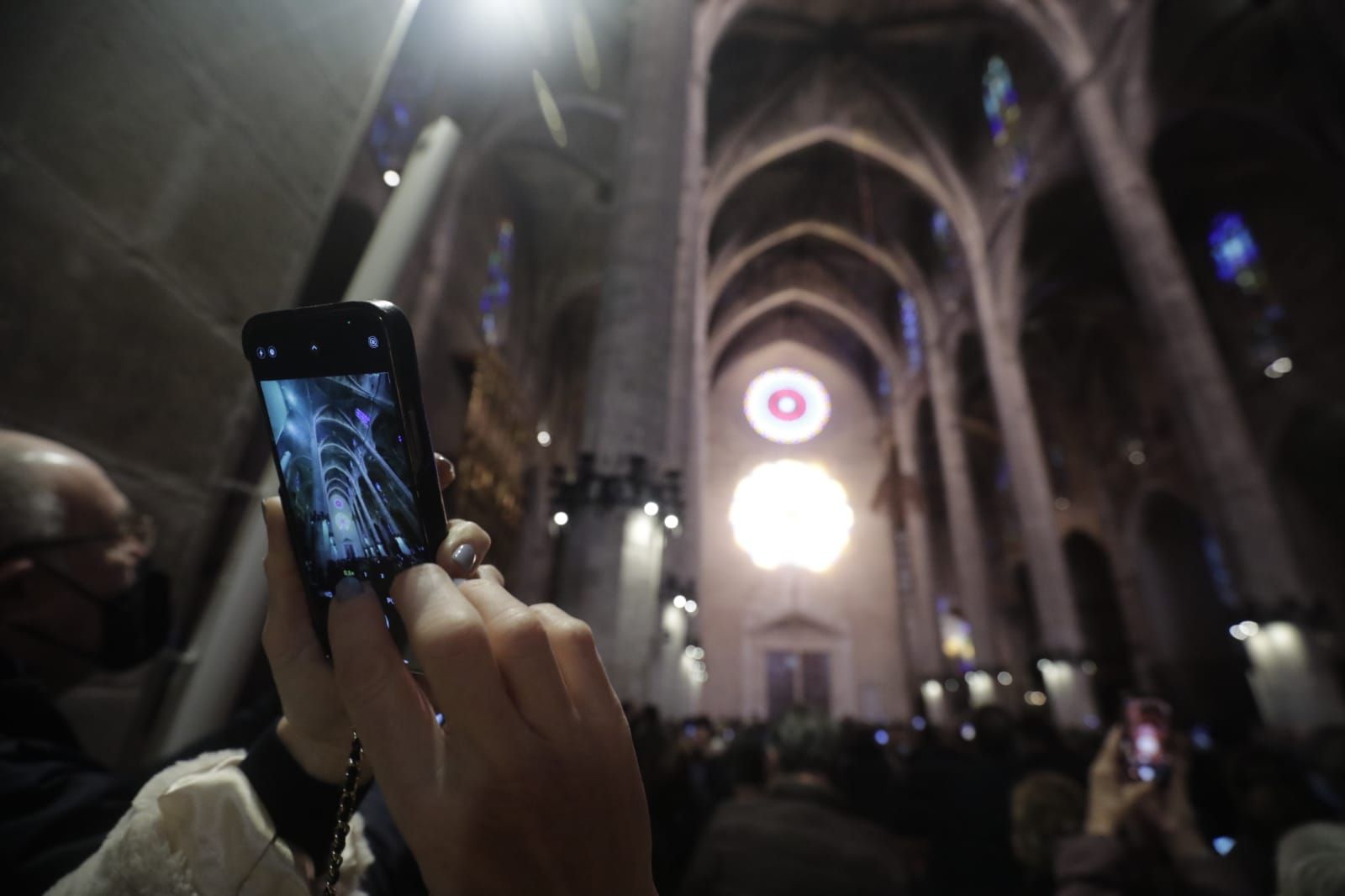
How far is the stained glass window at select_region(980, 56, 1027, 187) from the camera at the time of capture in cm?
1452

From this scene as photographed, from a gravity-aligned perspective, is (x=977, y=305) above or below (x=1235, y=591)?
above

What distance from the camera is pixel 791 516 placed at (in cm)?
2131

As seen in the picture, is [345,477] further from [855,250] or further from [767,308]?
[767,308]

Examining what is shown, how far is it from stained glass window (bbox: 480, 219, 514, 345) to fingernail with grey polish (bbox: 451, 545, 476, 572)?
10558 mm

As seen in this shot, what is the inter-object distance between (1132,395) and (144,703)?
2097 cm

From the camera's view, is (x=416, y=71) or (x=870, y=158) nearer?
(x=416, y=71)

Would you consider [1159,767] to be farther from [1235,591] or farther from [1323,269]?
[1323,269]

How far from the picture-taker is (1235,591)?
880 cm

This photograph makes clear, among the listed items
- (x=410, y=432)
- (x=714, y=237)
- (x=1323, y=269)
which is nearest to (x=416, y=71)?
(x=410, y=432)

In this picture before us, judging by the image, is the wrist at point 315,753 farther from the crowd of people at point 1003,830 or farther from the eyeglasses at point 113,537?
the crowd of people at point 1003,830

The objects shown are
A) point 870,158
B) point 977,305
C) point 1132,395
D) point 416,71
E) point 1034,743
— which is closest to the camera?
point 1034,743

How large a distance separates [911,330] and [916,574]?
8299 mm

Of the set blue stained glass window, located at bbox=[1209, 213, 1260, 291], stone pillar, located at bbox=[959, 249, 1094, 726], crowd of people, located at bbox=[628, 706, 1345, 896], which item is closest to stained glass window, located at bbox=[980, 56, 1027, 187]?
stone pillar, located at bbox=[959, 249, 1094, 726]

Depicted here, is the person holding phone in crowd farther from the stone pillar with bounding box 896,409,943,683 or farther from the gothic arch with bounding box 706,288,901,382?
the gothic arch with bounding box 706,288,901,382
